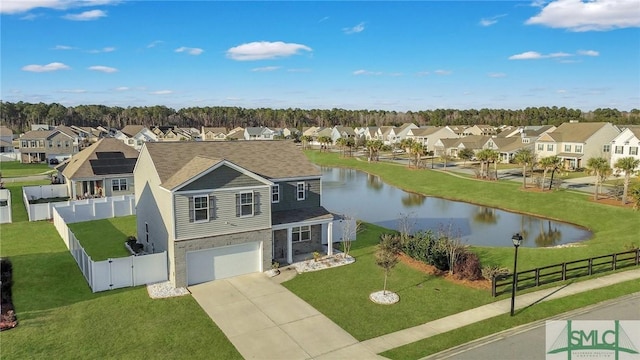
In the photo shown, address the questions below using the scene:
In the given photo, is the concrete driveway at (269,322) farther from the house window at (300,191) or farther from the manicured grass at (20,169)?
the manicured grass at (20,169)

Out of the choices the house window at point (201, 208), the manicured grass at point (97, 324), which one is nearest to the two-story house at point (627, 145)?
the house window at point (201, 208)

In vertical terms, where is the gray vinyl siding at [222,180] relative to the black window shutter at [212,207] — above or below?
above

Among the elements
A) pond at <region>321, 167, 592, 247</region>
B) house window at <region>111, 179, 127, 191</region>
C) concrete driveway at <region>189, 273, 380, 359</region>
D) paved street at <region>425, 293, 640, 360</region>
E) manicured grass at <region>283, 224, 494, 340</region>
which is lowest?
pond at <region>321, 167, 592, 247</region>

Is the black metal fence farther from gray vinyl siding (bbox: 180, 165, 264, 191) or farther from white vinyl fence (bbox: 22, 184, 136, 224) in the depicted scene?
white vinyl fence (bbox: 22, 184, 136, 224)

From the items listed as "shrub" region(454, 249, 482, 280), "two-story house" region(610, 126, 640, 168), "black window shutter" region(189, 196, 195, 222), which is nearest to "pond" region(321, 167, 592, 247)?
"shrub" region(454, 249, 482, 280)

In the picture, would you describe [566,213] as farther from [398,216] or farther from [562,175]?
[562,175]

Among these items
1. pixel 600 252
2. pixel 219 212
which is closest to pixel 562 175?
pixel 600 252
